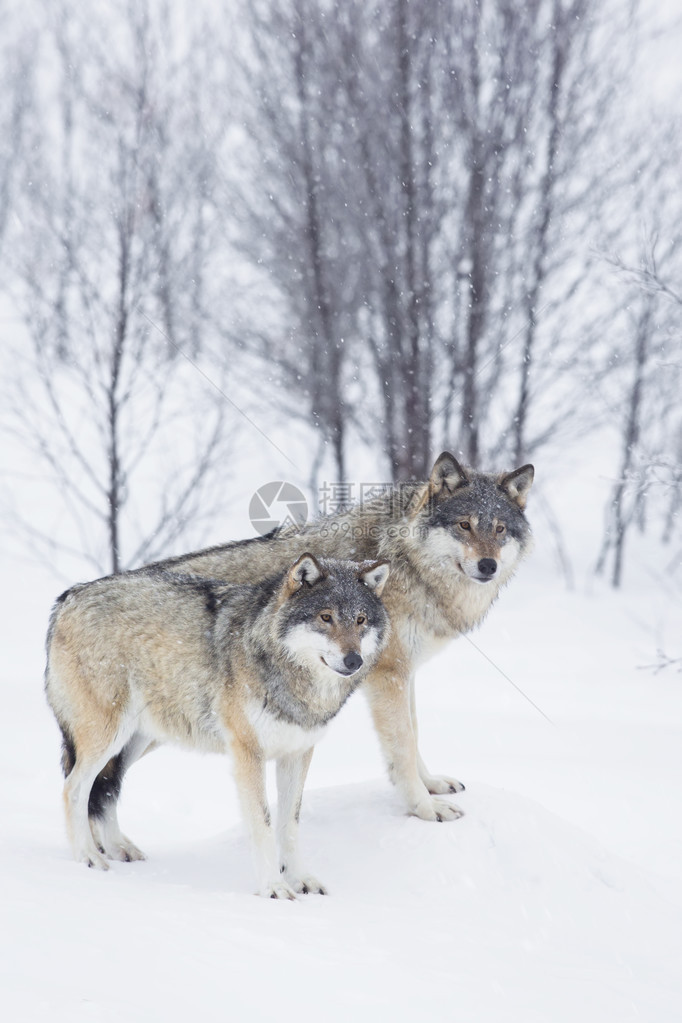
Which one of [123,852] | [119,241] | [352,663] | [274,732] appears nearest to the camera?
[352,663]

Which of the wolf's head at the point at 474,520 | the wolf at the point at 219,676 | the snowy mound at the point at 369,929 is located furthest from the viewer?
the wolf's head at the point at 474,520

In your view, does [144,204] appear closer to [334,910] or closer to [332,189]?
[332,189]

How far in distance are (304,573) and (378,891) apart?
1855mm

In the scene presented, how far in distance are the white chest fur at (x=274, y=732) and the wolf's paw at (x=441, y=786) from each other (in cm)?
150

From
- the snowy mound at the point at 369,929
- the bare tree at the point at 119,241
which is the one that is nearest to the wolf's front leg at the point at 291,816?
the snowy mound at the point at 369,929

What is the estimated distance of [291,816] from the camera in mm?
4941

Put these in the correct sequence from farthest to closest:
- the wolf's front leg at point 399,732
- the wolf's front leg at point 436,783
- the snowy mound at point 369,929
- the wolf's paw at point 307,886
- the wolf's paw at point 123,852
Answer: the wolf's front leg at point 436,783 < the wolf's front leg at point 399,732 < the wolf's paw at point 123,852 < the wolf's paw at point 307,886 < the snowy mound at point 369,929

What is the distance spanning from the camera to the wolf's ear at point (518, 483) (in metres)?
5.62

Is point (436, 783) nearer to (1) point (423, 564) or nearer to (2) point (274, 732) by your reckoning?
(1) point (423, 564)

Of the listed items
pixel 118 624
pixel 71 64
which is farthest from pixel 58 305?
pixel 118 624

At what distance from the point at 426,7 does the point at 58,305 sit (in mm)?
6601

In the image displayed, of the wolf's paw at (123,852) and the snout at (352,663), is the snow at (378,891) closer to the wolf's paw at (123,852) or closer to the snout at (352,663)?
the wolf's paw at (123,852)

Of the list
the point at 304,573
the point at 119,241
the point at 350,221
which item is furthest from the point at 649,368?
the point at 304,573

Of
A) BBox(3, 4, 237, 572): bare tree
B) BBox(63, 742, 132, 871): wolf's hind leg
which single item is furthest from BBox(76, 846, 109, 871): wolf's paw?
BBox(3, 4, 237, 572): bare tree
